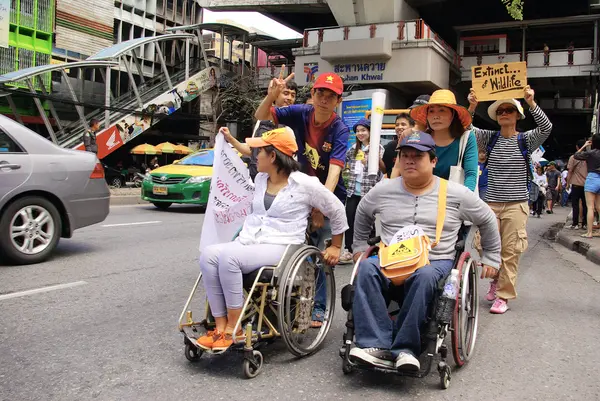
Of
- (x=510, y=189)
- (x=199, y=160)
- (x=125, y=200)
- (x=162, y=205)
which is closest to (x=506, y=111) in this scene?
(x=510, y=189)

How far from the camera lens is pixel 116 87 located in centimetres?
3216

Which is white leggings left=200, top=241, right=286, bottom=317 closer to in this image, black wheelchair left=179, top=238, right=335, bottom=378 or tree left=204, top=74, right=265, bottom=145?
black wheelchair left=179, top=238, right=335, bottom=378

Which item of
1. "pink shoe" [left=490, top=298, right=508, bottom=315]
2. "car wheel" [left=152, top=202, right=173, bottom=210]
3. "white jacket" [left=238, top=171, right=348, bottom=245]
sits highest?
"white jacket" [left=238, top=171, right=348, bottom=245]

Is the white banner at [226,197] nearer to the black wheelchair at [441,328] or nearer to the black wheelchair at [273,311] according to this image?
the black wheelchair at [273,311]

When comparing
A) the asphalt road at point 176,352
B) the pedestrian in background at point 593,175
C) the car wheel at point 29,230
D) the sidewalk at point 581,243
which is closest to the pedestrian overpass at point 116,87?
the car wheel at point 29,230

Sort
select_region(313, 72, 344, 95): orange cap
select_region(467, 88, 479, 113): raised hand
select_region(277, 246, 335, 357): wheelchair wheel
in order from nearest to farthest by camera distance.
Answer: select_region(277, 246, 335, 357): wheelchair wheel, select_region(313, 72, 344, 95): orange cap, select_region(467, 88, 479, 113): raised hand

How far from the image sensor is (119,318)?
170 inches

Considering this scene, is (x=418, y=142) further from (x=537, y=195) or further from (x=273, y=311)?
(x=537, y=195)

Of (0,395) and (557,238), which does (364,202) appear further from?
(557,238)

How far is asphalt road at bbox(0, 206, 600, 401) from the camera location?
3.02 meters

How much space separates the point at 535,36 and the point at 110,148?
88.4 feet

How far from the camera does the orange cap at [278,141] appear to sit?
367cm

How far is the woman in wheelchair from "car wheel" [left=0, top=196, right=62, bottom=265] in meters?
3.39

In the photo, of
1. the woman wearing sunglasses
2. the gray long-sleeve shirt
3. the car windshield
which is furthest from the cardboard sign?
the car windshield
